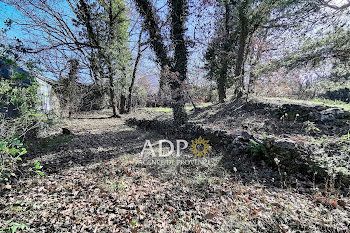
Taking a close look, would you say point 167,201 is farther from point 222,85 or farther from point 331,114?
point 222,85

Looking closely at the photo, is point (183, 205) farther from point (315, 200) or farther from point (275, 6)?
point (275, 6)

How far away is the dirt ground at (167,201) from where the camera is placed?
190 cm

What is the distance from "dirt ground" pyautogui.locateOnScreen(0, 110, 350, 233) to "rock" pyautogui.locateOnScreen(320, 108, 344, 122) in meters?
2.88

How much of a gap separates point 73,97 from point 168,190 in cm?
909

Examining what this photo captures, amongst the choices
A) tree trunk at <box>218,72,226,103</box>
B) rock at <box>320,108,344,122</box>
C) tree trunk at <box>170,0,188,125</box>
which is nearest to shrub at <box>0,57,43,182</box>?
tree trunk at <box>170,0,188,125</box>

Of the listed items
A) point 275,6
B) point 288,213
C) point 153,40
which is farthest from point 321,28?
point 288,213

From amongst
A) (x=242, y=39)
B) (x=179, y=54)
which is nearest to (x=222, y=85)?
(x=242, y=39)

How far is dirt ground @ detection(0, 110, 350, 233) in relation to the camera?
190 cm

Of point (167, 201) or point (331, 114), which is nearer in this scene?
point (167, 201)

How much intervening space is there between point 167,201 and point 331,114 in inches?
206

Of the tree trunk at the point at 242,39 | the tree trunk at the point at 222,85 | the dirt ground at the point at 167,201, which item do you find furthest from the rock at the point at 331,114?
the tree trunk at the point at 222,85

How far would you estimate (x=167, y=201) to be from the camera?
7.81 ft

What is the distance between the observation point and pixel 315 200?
90.0 inches

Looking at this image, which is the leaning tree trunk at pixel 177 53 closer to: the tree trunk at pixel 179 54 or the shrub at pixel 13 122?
the tree trunk at pixel 179 54
